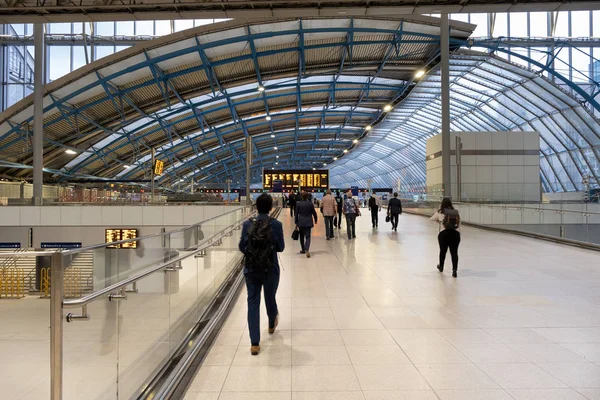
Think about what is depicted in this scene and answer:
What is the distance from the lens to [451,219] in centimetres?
951

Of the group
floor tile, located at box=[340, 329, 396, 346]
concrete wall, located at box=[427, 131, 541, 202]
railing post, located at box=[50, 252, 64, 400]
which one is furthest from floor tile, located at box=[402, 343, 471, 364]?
concrete wall, located at box=[427, 131, 541, 202]

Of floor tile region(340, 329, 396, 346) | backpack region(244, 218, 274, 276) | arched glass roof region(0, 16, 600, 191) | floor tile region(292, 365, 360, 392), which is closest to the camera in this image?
floor tile region(292, 365, 360, 392)

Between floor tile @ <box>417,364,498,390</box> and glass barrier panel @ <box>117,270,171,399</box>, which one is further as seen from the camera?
floor tile @ <box>417,364,498,390</box>

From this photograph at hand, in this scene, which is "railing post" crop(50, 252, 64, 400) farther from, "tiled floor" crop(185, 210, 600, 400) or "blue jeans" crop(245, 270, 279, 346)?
"blue jeans" crop(245, 270, 279, 346)

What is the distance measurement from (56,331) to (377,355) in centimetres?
344

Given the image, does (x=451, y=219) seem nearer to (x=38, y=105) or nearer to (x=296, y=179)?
(x=38, y=105)

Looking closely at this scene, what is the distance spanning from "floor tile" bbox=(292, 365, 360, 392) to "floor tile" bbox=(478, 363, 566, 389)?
4.32ft

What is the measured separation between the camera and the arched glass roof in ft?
96.5

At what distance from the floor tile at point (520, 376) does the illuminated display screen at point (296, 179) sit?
3560 centimetres

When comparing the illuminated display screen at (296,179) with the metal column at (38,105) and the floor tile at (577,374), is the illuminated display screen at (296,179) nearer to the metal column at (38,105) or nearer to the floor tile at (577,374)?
the metal column at (38,105)

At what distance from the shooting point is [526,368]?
4566 mm

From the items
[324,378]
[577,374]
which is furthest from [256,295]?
[577,374]

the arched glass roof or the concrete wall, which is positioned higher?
the arched glass roof

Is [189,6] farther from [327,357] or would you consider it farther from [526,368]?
[526,368]
